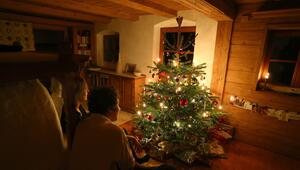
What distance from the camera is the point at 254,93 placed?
2602 millimetres

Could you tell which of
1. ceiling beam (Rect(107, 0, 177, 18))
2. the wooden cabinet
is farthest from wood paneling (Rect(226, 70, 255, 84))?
the wooden cabinet

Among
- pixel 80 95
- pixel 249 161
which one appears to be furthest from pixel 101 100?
pixel 249 161

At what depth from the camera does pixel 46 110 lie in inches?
38.2

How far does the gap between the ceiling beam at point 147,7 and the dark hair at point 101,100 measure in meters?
1.72

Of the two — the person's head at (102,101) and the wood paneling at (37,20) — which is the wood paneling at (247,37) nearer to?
the person's head at (102,101)

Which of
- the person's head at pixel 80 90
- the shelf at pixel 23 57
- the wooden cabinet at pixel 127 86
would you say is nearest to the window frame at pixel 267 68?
the wooden cabinet at pixel 127 86

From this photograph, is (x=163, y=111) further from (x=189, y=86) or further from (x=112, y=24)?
(x=112, y=24)

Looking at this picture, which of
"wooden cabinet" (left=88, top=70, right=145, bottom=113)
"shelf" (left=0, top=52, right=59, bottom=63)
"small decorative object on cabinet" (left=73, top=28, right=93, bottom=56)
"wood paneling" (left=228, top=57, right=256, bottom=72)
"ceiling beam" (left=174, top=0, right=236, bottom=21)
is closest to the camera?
"shelf" (left=0, top=52, right=59, bottom=63)

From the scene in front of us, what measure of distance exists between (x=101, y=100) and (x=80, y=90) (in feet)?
0.45

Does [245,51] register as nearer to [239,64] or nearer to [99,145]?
[239,64]

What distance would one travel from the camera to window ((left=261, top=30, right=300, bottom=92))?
92.1 inches

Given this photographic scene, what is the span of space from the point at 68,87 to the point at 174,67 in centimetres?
151

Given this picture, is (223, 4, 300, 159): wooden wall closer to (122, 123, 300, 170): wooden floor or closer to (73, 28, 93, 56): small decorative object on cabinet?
(122, 123, 300, 170): wooden floor

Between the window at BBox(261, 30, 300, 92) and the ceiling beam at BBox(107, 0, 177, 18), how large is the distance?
5.31 feet
